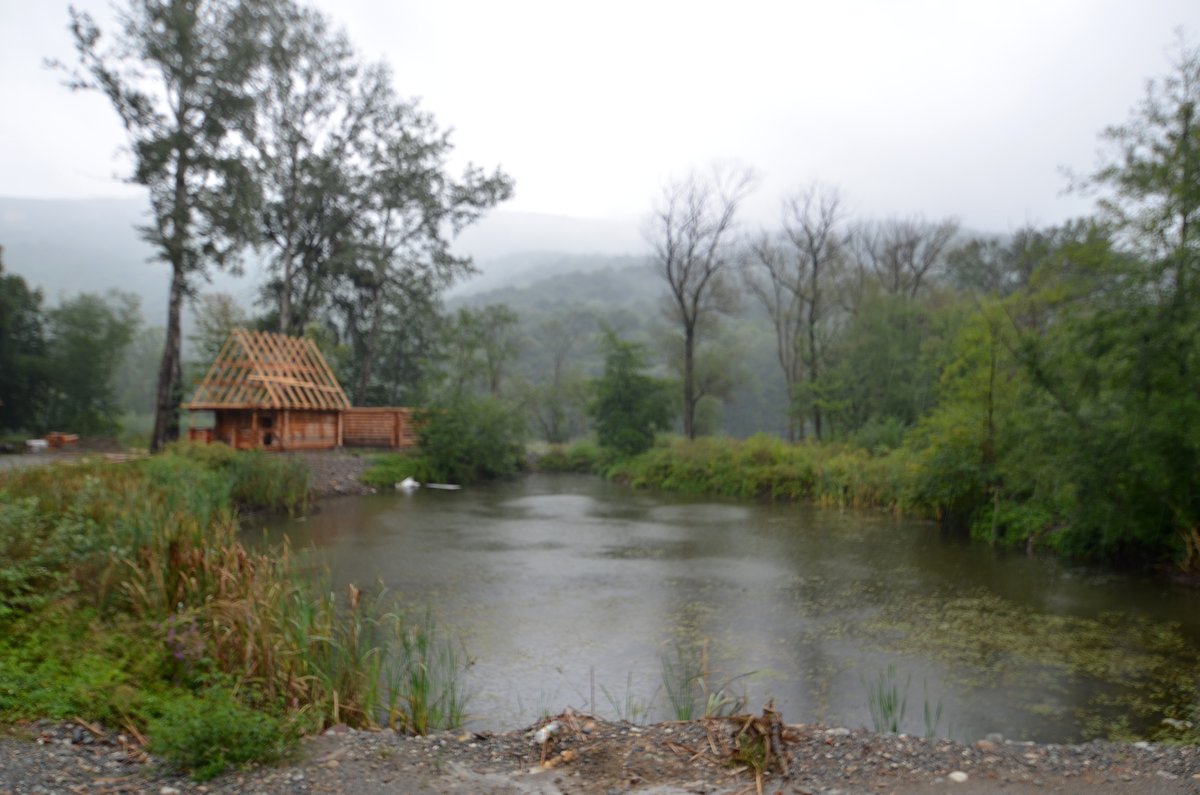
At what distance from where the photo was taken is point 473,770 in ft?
14.6

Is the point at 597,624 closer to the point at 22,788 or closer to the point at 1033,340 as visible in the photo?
the point at 22,788

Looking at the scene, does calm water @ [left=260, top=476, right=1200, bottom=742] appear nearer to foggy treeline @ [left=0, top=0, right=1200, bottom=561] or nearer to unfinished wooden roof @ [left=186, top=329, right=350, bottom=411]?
foggy treeline @ [left=0, top=0, right=1200, bottom=561]

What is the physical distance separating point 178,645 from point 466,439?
71.9 feet

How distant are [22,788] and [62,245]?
642ft

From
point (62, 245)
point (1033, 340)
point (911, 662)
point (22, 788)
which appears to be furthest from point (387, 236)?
point (62, 245)

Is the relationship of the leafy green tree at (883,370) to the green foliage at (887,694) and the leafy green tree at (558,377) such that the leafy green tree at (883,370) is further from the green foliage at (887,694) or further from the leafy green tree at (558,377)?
the green foliage at (887,694)

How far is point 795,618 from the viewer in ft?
31.8

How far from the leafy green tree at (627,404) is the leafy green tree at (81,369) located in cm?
1829

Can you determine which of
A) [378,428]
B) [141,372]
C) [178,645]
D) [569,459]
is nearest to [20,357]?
[378,428]

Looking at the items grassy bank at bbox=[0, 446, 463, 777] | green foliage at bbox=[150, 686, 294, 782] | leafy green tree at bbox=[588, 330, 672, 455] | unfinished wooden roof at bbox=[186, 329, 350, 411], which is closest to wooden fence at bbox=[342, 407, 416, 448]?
unfinished wooden roof at bbox=[186, 329, 350, 411]

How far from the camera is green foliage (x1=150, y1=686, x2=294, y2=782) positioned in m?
4.07

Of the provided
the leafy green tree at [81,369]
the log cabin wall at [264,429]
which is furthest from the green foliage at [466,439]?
the leafy green tree at [81,369]

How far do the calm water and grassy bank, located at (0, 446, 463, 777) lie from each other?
3.19 ft

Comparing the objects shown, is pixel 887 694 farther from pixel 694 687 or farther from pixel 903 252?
pixel 903 252
